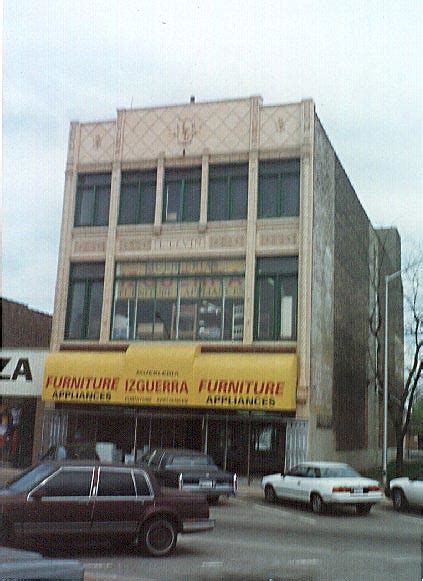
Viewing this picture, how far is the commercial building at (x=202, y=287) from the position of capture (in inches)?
1049

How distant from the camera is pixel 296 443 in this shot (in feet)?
84.7

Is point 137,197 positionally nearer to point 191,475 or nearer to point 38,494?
point 191,475

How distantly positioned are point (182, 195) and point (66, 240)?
5477mm

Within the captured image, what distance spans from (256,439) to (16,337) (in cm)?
1482

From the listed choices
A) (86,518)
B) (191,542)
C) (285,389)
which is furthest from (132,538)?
(285,389)

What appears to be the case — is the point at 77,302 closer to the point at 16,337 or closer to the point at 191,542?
the point at 16,337

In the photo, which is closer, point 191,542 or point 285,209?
point 191,542

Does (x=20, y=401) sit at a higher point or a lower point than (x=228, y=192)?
lower

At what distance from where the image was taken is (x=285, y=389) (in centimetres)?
2536

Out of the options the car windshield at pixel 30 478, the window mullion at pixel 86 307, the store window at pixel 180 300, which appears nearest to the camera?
the car windshield at pixel 30 478

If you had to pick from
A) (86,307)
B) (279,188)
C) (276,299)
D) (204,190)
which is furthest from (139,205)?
(276,299)

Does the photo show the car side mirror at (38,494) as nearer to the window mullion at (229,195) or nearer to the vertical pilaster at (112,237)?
the vertical pilaster at (112,237)

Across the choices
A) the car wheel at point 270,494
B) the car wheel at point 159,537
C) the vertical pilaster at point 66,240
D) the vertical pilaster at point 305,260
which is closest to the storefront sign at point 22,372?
the vertical pilaster at point 66,240

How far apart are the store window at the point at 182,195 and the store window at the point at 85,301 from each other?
3843mm
